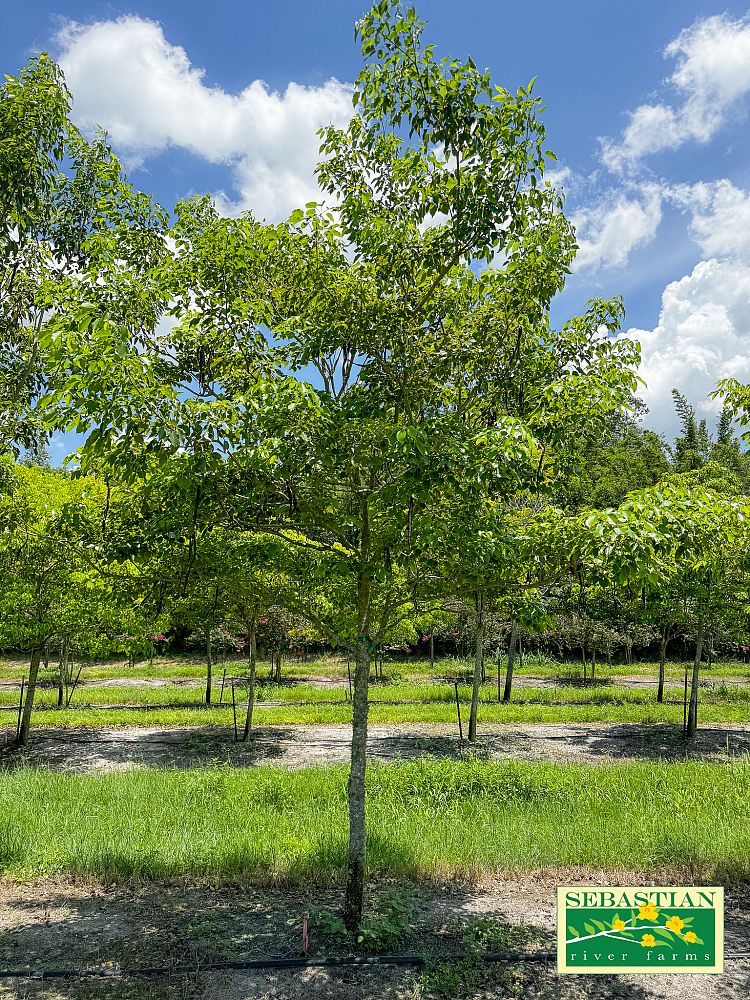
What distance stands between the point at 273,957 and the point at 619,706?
62.6ft

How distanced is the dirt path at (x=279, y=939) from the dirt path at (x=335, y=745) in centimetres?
704

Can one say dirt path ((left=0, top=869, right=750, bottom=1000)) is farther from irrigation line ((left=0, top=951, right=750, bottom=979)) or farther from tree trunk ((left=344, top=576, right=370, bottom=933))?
tree trunk ((left=344, top=576, right=370, bottom=933))

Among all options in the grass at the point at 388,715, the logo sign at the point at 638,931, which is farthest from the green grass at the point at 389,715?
the logo sign at the point at 638,931

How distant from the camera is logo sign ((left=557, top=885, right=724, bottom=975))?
4.94 meters

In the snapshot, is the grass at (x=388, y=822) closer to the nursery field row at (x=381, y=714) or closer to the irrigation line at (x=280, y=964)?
the irrigation line at (x=280, y=964)

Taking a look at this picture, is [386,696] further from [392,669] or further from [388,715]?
[392,669]

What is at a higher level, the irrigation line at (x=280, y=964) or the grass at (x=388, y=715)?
the irrigation line at (x=280, y=964)

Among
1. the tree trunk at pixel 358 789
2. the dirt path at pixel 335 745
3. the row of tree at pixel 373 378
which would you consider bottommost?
the dirt path at pixel 335 745

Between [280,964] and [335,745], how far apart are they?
1096 cm

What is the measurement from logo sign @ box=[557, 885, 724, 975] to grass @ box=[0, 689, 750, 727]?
1348 cm

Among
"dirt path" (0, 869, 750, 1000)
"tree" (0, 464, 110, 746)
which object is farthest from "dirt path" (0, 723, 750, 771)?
"dirt path" (0, 869, 750, 1000)

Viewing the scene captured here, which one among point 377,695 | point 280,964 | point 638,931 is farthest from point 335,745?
point 638,931

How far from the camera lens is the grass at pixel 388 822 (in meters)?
6.81

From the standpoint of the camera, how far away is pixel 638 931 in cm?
516
